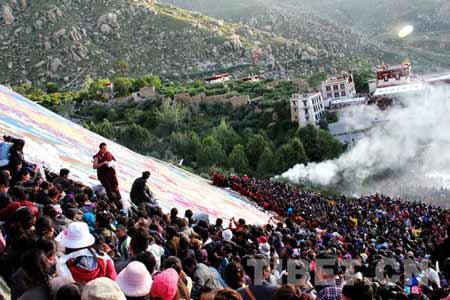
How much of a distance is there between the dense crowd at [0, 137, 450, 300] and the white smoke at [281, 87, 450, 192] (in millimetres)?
36094

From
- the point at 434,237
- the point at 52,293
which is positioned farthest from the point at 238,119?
the point at 52,293

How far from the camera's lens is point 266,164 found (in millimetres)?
52531

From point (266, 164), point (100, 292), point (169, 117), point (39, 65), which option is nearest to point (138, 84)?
point (169, 117)

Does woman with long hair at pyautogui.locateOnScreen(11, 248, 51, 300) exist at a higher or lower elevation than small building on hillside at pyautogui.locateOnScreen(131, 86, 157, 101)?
higher

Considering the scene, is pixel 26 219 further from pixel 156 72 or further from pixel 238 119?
pixel 156 72

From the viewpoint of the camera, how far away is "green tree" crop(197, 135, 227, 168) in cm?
5366

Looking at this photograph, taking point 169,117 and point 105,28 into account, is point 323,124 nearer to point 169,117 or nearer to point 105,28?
point 169,117

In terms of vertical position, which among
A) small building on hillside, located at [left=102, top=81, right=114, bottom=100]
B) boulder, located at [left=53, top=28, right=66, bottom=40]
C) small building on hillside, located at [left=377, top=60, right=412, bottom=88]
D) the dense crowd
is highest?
the dense crowd

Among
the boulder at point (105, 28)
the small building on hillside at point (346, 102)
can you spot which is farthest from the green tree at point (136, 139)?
the boulder at point (105, 28)

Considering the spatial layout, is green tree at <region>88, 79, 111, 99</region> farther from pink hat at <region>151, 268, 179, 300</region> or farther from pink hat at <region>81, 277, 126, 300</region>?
pink hat at <region>81, 277, 126, 300</region>

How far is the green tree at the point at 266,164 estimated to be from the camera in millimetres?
52219

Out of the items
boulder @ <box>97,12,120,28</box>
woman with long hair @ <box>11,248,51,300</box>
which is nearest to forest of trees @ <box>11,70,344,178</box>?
boulder @ <box>97,12,120,28</box>

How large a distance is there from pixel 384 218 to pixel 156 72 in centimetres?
7367

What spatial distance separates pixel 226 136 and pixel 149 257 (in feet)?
177
